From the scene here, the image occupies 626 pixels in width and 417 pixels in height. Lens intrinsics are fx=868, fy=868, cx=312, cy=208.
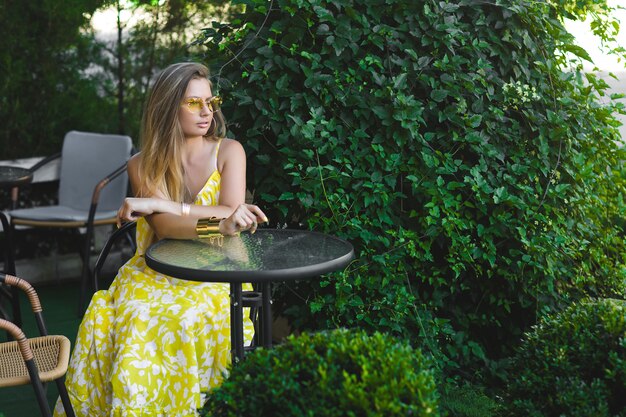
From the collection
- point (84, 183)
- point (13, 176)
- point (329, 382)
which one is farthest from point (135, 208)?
point (84, 183)

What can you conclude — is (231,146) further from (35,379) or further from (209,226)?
(35,379)

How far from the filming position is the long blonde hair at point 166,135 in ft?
10.1

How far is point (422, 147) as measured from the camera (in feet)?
10.9

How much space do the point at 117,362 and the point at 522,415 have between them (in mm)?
1262

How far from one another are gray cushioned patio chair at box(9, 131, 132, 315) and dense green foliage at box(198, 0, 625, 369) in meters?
2.20

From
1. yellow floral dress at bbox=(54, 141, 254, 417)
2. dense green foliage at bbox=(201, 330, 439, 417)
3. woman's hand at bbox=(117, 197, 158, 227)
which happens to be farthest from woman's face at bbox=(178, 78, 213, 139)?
dense green foliage at bbox=(201, 330, 439, 417)

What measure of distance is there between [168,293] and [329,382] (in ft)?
4.02

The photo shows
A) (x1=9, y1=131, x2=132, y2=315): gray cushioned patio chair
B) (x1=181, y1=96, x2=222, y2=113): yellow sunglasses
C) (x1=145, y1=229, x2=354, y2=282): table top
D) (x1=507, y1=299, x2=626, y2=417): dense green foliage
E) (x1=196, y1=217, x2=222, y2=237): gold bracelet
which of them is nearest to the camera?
(x1=507, y1=299, x2=626, y2=417): dense green foliage

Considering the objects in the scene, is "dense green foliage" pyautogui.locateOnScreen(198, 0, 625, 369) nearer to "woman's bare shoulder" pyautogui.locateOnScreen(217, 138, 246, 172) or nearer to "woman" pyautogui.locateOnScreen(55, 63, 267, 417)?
"woman's bare shoulder" pyautogui.locateOnScreen(217, 138, 246, 172)

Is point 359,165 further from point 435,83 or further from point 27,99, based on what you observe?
point 27,99

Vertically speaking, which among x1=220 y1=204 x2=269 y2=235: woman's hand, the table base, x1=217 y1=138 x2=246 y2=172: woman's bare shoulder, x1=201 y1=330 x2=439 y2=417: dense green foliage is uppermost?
x1=217 y1=138 x2=246 y2=172: woman's bare shoulder

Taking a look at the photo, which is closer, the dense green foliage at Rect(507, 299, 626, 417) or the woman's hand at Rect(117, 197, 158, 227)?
the dense green foliage at Rect(507, 299, 626, 417)

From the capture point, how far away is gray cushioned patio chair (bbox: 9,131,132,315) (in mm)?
5273

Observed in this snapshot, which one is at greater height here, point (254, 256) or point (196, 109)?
point (196, 109)
